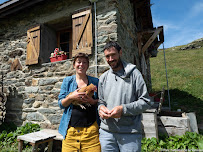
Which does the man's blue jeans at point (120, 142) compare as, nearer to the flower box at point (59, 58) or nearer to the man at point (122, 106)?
the man at point (122, 106)

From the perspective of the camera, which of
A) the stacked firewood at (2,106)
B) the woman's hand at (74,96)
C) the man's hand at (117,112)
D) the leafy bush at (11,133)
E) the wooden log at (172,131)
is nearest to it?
the man's hand at (117,112)

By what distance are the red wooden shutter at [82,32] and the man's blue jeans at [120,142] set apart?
2246mm

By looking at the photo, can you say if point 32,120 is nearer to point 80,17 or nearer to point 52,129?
point 52,129

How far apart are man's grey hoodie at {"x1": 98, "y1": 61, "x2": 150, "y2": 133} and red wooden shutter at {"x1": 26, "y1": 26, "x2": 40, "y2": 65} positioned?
10.5 feet

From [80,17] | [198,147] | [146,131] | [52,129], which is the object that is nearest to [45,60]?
[80,17]

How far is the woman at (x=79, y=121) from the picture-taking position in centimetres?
157

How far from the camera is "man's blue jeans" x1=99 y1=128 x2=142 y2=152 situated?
4.28ft

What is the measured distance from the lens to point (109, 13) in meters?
3.18

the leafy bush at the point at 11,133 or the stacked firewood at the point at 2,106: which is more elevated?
the stacked firewood at the point at 2,106

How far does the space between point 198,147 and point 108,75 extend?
2391mm

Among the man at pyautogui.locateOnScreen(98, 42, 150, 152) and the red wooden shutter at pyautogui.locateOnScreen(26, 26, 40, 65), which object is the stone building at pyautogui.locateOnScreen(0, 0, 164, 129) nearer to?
the red wooden shutter at pyautogui.locateOnScreen(26, 26, 40, 65)

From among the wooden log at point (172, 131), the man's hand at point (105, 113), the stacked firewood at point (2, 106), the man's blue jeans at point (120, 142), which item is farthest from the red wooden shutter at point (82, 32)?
the stacked firewood at point (2, 106)

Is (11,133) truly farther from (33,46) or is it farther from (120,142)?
(120,142)

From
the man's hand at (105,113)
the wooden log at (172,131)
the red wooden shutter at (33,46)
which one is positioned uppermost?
the red wooden shutter at (33,46)
